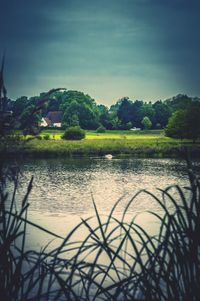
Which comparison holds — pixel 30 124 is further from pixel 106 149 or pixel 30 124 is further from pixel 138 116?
pixel 138 116

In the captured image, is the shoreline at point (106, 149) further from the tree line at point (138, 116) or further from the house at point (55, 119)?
the house at point (55, 119)

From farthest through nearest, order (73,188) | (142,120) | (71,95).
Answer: (71,95) → (142,120) → (73,188)

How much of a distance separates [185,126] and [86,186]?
129 feet

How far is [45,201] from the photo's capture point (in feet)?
68.4

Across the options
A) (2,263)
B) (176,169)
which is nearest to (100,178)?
(176,169)

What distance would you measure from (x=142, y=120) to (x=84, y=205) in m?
68.4

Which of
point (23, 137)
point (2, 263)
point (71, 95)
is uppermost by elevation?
point (71, 95)

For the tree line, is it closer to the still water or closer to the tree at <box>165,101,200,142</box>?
the tree at <box>165,101,200,142</box>

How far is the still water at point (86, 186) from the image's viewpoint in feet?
58.3

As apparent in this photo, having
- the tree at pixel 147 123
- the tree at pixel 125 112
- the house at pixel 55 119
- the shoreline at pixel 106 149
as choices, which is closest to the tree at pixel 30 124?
the shoreline at pixel 106 149

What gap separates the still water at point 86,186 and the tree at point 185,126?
22.0 metres

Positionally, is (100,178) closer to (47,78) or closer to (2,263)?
(2,263)

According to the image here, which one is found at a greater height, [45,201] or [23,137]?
[23,137]

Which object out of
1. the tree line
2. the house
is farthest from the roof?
the tree line
